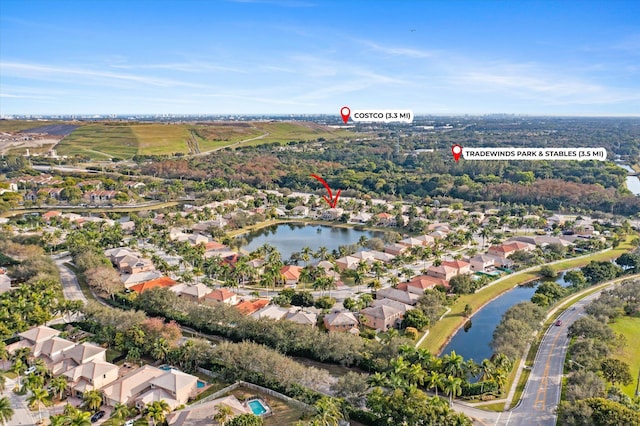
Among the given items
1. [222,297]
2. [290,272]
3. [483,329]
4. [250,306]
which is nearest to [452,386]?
[483,329]

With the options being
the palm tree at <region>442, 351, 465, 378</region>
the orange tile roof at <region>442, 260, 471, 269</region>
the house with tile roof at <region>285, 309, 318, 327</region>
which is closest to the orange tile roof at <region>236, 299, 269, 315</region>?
the house with tile roof at <region>285, 309, 318, 327</region>

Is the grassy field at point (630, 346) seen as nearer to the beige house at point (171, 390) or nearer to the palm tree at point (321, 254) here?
the beige house at point (171, 390)

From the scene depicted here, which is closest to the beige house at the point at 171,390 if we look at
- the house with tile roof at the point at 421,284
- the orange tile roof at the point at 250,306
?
the orange tile roof at the point at 250,306

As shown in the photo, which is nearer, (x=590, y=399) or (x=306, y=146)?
(x=590, y=399)

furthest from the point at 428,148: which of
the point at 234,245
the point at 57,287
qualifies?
the point at 57,287

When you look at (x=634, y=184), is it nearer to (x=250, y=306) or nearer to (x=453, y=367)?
(x=453, y=367)

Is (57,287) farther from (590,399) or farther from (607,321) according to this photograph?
(607,321)
